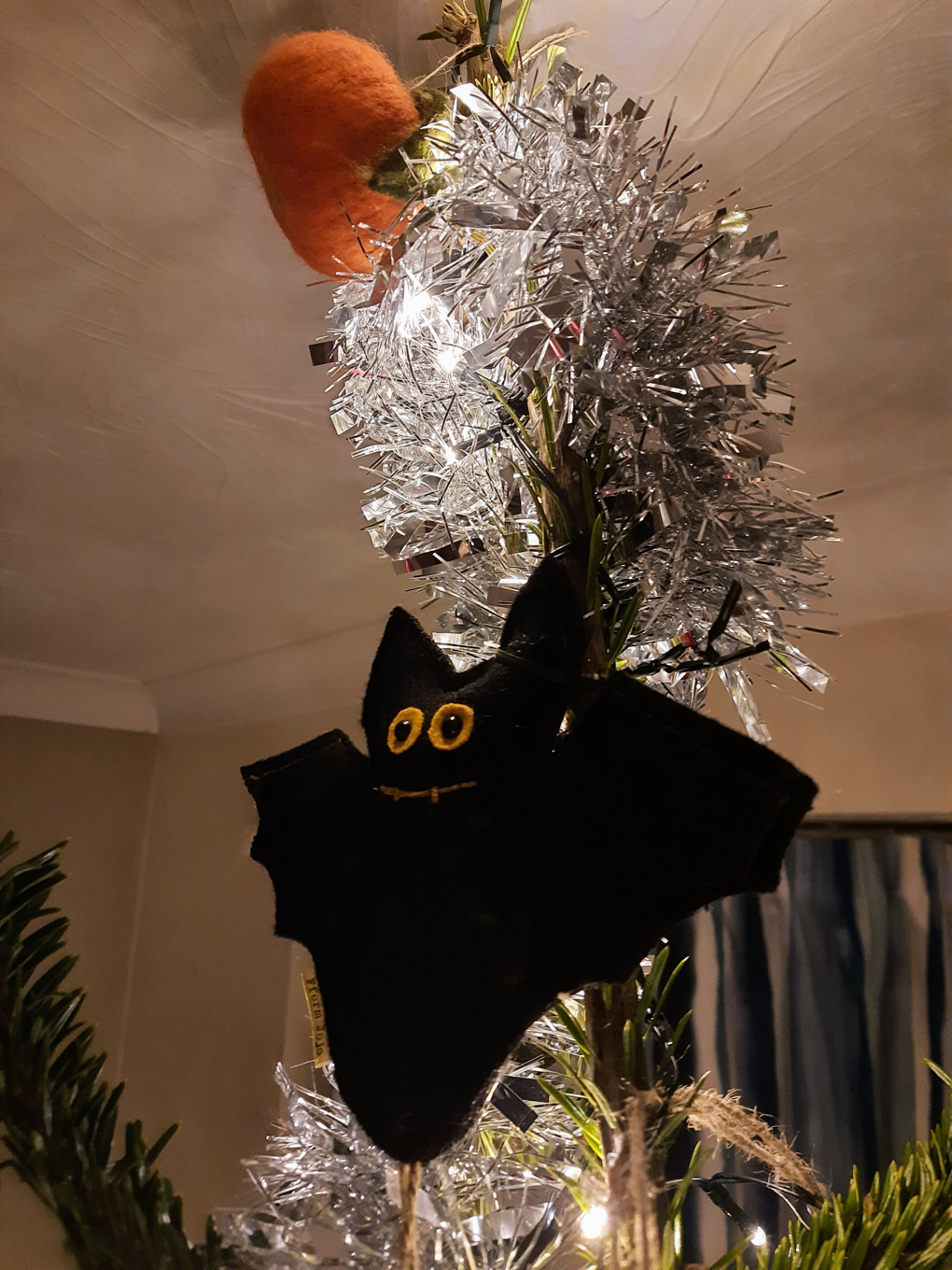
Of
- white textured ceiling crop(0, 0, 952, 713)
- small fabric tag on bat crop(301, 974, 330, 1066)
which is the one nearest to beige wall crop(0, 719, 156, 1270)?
white textured ceiling crop(0, 0, 952, 713)

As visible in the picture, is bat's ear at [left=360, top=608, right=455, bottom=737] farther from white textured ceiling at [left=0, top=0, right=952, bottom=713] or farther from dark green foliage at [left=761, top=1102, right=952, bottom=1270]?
white textured ceiling at [left=0, top=0, right=952, bottom=713]

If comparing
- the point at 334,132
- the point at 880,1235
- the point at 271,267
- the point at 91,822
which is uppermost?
the point at 271,267

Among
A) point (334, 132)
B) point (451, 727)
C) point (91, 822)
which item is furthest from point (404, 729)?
point (91, 822)

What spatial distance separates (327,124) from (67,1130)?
0.47 metres

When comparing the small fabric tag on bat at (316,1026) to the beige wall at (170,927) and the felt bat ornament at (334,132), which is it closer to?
the felt bat ornament at (334,132)

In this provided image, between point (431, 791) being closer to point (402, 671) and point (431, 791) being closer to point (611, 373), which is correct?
point (402, 671)

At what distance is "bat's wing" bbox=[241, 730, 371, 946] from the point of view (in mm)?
330

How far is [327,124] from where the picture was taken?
1.36 feet

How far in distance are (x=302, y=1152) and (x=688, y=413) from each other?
1.27ft

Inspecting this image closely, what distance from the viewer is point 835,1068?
892mm

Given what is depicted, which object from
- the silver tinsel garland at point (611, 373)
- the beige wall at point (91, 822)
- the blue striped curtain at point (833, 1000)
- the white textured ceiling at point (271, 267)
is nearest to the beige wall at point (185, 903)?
the beige wall at point (91, 822)

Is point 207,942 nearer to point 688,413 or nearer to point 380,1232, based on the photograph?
point 380,1232

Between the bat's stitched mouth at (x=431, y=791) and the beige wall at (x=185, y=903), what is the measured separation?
2.52 feet

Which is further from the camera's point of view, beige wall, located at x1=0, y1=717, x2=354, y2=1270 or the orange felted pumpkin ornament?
beige wall, located at x1=0, y1=717, x2=354, y2=1270
